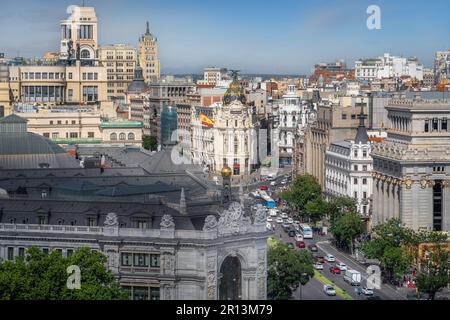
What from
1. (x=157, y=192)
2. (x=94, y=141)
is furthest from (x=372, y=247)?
(x=94, y=141)

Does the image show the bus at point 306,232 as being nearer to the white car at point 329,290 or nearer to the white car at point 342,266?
the white car at point 342,266

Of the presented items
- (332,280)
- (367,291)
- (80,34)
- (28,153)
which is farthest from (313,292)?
(80,34)

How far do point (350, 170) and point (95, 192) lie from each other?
30.9m

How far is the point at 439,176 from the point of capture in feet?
219

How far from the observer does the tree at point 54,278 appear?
3822cm

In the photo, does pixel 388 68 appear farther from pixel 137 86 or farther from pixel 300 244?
pixel 300 244

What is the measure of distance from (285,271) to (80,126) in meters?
55.1

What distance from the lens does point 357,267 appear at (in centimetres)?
6066

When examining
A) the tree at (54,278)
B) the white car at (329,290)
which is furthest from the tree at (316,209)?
the tree at (54,278)

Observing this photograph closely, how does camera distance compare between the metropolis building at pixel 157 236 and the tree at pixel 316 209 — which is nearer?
the metropolis building at pixel 157 236

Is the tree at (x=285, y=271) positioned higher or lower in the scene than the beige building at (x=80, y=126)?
lower

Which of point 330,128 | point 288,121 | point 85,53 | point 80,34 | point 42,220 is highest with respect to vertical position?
point 80,34

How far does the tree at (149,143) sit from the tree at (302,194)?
31.3m

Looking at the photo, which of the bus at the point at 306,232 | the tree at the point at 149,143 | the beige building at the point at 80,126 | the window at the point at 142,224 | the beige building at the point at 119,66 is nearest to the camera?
the window at the point at 142,224
